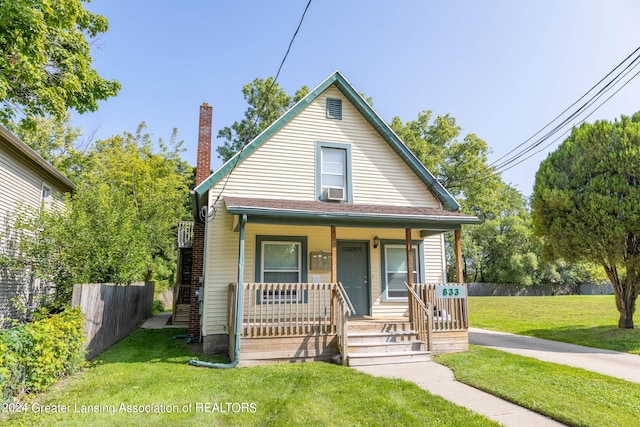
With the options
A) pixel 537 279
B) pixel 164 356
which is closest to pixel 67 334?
pixel 164 356

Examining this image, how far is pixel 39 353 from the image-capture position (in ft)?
18.5

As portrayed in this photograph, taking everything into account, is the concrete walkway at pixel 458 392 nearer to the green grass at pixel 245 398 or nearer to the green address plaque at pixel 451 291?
the green grass at pixel 245 398

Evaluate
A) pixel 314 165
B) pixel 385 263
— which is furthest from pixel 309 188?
pixel 385 263

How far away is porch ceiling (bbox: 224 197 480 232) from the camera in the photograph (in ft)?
27.6

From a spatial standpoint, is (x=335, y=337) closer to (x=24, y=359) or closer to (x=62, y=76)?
(x=24, y=359)

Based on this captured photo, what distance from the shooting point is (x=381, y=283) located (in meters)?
10.9

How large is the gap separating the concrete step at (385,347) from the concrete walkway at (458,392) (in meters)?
0.42

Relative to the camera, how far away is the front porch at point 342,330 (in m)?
7.97

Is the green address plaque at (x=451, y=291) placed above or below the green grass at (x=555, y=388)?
above

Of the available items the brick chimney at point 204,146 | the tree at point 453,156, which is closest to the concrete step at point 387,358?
the brick chimney at point 204,146

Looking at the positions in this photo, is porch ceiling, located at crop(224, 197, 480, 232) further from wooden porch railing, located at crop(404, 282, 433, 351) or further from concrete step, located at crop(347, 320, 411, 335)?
concrete step, located at crop(347, 320, 411, 335)

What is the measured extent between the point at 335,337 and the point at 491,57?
873 cm

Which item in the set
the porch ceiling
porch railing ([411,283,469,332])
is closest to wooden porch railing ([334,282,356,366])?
the porch ceiling

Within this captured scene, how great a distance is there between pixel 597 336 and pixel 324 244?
8.70 meters
